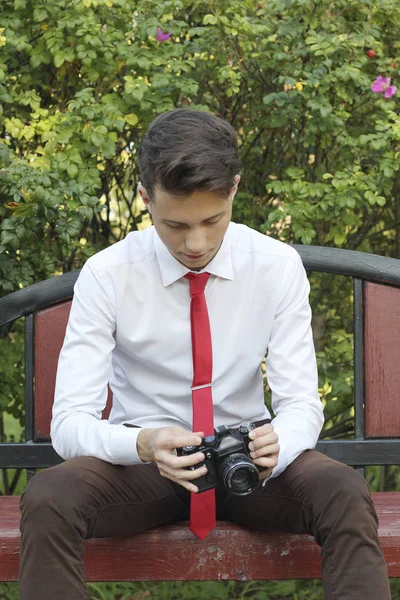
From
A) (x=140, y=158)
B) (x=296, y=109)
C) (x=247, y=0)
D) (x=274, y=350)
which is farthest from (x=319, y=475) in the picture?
(x=247, y=0)

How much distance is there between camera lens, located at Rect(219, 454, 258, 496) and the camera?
97.0 inches

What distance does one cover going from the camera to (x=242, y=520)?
2812 millimetres

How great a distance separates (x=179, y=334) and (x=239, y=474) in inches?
22.2

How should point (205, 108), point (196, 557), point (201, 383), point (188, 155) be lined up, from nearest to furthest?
point (188, 155) < point (196, 557) < point (201, 383) < point (205, 108)

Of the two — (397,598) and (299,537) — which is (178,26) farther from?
(397,598)

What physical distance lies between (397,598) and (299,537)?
133 centimetres

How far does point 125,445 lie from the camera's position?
264 centimetres

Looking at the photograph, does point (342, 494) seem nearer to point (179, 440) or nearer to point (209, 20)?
point (179, 440)

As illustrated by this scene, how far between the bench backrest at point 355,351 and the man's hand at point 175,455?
92 cm

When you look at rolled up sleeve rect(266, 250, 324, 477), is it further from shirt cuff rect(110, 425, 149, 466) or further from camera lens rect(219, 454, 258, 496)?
shirt cuff rect(110, 425, 149, 466)

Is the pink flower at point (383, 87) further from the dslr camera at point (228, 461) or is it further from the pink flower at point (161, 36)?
the dslr camera at point (228, 461)

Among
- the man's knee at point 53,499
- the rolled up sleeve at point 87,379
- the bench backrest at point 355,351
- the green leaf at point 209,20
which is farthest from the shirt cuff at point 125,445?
the green leaf at point 209,20

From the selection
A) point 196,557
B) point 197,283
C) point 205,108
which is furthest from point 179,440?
point 205,108

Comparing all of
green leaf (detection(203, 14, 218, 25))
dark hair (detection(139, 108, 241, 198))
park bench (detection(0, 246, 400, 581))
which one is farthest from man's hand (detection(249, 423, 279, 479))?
green leaf (detection(203, 14, 218, 25))
